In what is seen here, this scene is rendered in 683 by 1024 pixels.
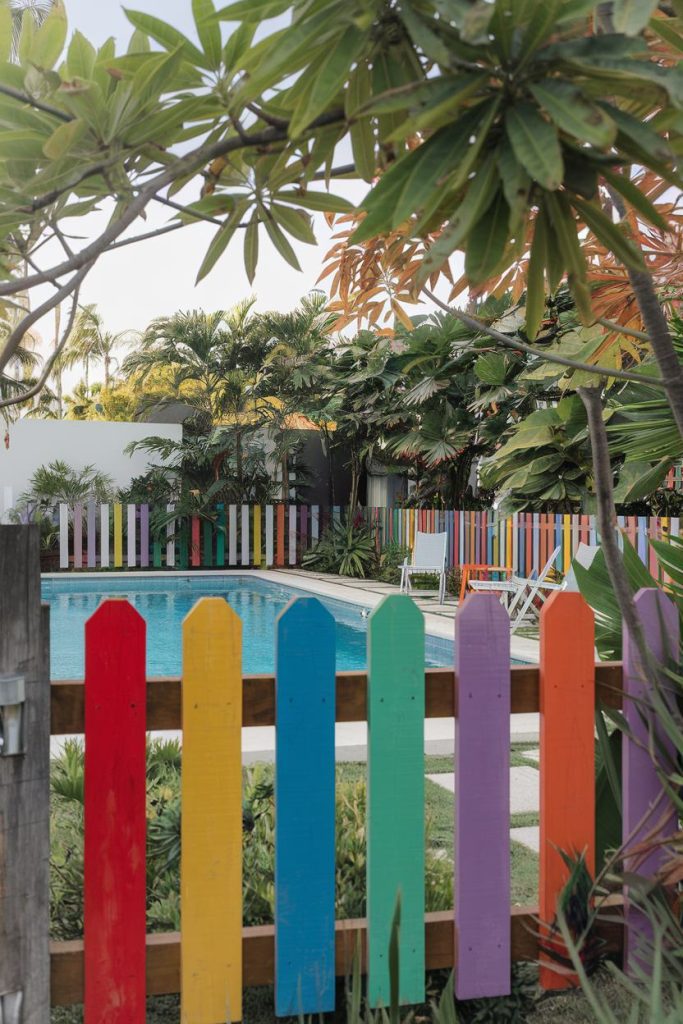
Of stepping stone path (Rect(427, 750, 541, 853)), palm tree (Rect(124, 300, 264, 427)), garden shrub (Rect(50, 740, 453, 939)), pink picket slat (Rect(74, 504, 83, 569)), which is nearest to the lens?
garden shrub (Rect(50, 740, 453, 939))

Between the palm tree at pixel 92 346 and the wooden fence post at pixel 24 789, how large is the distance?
2803cm

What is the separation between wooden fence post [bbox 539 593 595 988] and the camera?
1810mm

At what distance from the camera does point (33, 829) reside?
5.10ft

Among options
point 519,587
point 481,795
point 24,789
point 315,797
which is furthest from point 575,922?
point 519,587

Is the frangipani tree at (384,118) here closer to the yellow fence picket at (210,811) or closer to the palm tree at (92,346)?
the yellow fence picket at (210,811)

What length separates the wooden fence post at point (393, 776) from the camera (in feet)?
5.64

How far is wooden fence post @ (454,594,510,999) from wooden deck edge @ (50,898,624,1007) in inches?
1.7

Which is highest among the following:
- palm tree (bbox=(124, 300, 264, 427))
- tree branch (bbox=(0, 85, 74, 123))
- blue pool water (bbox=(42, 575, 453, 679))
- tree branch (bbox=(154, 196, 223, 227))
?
palm tree (bbox=(124, 300, 264, 427))

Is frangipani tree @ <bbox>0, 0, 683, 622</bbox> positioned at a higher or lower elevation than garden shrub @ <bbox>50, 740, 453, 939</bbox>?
higher

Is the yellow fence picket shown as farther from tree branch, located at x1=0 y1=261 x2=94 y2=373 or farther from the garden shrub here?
tree branch, located at x1=0 y1=261 x2=94 y2=373

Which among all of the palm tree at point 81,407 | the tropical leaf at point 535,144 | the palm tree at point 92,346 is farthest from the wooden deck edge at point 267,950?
the palm tree at point 81,407

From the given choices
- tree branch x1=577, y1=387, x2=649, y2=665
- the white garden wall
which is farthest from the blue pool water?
tree branch x1=577, y1=387, x2=649, y2=665

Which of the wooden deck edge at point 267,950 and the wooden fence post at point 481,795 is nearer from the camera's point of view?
the wooden deck edge at point 267,950

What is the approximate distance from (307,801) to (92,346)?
110 ft
